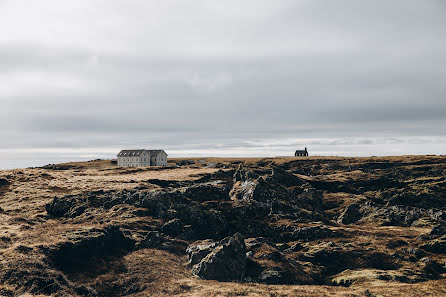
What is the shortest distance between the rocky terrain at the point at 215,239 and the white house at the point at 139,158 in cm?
7246

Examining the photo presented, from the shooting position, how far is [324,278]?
181ft

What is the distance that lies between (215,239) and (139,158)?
13071cm

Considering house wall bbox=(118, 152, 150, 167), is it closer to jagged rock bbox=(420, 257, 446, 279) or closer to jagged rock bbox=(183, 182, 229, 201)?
jagged rock bbox=(183, 182, 229, 201)

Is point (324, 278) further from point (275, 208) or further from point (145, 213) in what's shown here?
point (145, 213)

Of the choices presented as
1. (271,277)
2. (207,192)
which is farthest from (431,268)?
(207,192)

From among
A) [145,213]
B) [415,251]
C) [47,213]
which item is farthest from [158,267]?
[415,251]

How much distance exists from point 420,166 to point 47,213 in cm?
17170

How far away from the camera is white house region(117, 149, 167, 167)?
190125 millimetres

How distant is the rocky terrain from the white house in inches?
2853

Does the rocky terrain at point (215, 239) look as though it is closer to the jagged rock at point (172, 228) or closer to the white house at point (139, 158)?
the jagged rock at point (172, 228)

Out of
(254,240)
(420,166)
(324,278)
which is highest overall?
(420,166)

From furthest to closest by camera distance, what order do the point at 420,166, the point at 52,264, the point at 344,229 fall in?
the point at 420,166, the point at 344,229, the point at 52,264

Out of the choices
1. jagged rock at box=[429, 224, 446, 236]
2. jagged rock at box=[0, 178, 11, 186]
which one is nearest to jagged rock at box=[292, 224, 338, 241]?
jagged rock at box=[429, 224, 446, 236]

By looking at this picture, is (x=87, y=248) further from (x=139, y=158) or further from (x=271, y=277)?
(x=139, y=158)
